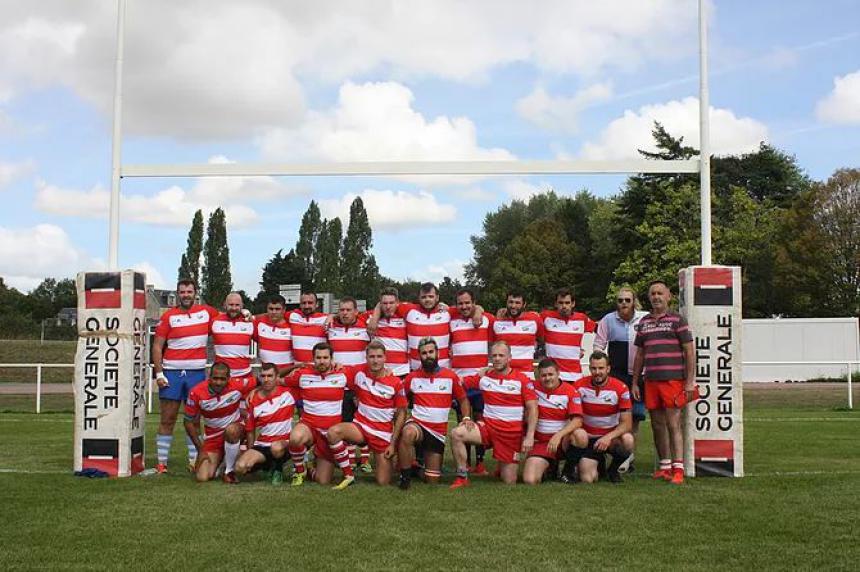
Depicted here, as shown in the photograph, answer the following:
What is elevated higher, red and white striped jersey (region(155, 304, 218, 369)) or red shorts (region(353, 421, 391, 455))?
red and white striped jersey (region(155, 304, 218, 369))

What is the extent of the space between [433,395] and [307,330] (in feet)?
4.93

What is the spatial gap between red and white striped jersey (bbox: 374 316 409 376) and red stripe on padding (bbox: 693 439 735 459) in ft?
8.77

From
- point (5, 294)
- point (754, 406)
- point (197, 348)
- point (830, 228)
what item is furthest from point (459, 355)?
point (5, 294)

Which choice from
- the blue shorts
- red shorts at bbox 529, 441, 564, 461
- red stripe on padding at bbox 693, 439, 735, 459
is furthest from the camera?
the blue shorts

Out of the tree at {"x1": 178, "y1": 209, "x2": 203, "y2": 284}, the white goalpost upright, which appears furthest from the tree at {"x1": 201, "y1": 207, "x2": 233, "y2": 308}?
the white goalpost upright

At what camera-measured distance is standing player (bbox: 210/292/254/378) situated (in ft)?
25.8

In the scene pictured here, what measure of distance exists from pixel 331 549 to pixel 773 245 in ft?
119

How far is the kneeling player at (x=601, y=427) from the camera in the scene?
7.12 m

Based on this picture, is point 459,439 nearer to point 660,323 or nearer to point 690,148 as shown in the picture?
point 660,323

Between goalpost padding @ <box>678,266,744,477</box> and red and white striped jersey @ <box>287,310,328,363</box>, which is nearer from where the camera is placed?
goalpost padding @ <box>678,266,744,477</box>

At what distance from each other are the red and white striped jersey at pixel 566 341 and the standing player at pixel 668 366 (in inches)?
24.7

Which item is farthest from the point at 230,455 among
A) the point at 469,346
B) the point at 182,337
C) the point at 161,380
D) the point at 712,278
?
the point at 712,278

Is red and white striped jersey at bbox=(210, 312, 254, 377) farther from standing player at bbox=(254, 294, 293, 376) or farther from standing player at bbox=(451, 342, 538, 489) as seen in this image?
standing player at bbox=(451, 342, 538, 489)

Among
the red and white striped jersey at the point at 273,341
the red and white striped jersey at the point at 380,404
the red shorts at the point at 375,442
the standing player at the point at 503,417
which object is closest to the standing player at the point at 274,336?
the red and white striped jersey at the point at 273,341
